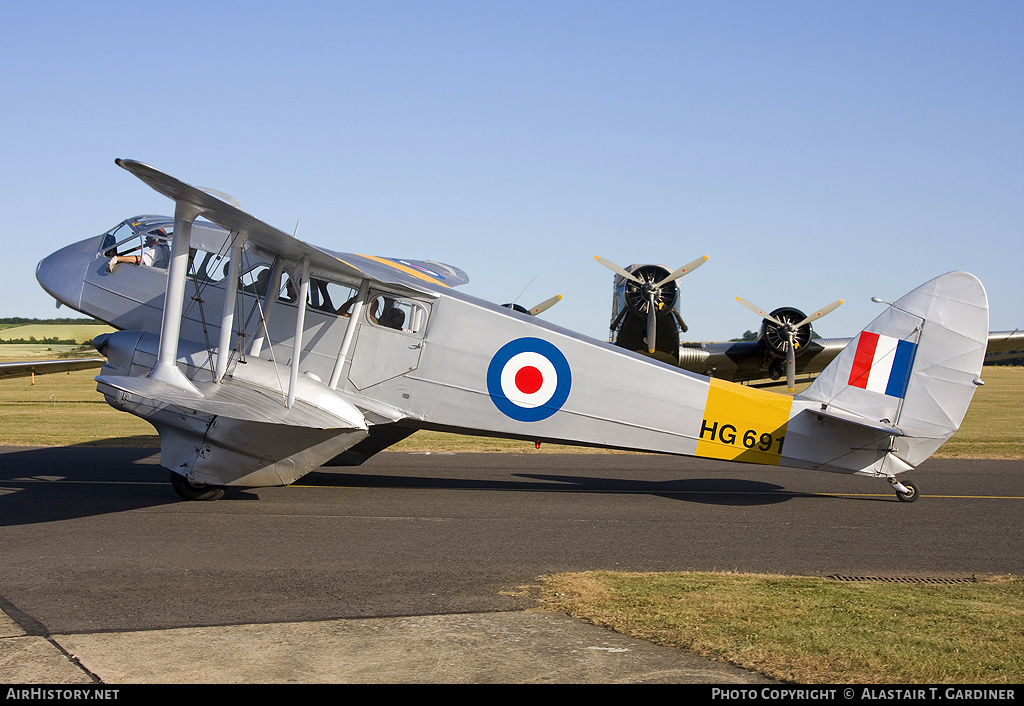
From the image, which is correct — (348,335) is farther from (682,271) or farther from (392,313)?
(682,271)

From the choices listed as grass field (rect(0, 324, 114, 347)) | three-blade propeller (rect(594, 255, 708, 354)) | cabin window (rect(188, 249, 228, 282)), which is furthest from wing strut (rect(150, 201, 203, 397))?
grass field (rect(0, 324, 114, 347))

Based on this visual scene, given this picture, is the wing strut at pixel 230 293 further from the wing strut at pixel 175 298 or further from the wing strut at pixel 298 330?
the wing strut at pixel 298 330

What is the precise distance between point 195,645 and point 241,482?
550 cm

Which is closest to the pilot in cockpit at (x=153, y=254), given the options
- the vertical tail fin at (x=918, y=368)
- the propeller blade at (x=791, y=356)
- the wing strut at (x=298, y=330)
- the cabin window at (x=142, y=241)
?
the cabin window at (x=142, y=241)

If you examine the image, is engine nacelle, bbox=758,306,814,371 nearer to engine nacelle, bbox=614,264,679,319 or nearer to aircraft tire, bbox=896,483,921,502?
engine nacelle, bbox=614,264,679,319

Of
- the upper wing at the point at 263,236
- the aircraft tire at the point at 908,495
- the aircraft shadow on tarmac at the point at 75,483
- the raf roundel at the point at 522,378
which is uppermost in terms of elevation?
the upper wing at the point at 263,236

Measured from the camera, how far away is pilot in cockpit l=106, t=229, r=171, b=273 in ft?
39.7

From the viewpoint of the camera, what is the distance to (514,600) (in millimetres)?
7016

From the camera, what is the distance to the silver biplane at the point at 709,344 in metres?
21.7

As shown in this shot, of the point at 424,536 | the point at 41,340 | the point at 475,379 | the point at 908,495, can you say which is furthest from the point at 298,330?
the point at 41,340

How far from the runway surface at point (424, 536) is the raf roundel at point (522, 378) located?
1476 mm

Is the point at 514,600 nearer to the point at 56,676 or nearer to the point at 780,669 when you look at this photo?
the point at 780,669

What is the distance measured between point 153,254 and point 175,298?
2.72m

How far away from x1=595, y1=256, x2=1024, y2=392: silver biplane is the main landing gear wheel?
42.1 feet
